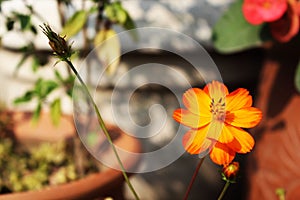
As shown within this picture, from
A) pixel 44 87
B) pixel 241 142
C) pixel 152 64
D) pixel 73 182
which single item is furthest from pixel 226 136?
pixel 152 64

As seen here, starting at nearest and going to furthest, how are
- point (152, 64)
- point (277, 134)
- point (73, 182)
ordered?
point (73, 182) < point (277, 134) < point (152, 64)

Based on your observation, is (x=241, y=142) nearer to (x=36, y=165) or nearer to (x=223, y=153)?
(x=223, y=153)

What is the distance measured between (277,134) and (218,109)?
27.2 inches

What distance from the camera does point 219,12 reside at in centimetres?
136

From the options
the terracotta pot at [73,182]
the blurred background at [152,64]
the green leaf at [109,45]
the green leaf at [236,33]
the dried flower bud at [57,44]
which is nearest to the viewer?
the dried flower bud at [57,44]

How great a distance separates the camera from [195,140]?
43 cm

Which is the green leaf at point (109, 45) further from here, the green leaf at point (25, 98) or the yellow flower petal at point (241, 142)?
the yellow flower petal at point (241, 142)

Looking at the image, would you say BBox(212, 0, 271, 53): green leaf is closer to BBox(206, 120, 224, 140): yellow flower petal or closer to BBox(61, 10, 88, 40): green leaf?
BBox(61, 10, 88, 40): green leaf

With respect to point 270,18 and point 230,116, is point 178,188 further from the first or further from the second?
point 230,116

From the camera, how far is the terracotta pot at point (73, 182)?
851 millimetres

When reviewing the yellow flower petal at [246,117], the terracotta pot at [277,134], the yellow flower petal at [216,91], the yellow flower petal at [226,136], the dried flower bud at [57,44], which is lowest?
the terracotta pot at [277,134]

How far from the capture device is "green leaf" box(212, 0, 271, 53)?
1111mm

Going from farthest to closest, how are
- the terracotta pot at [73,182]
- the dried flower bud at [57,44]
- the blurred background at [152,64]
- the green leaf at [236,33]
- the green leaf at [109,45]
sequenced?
the blurred background at [152,64]
the green leaf at [236,33]
the green leaf at [109,45]
the terracotta pot at [73,182]
the dried flower bud at [57,44]

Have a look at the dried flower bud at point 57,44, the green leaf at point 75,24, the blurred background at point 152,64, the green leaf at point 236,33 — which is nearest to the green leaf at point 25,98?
the green leaf at point 75,24
